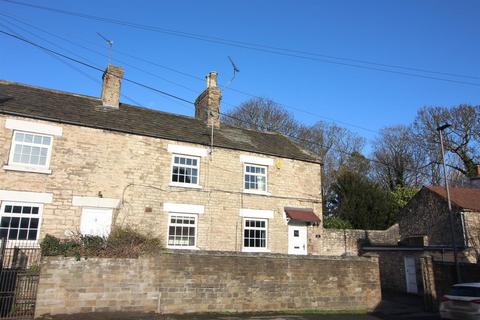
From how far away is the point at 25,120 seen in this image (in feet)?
54.6

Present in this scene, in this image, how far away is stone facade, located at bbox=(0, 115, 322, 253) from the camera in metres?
16.5

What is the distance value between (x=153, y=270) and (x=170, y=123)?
35.9 feet

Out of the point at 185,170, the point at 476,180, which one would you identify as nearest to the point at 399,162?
the point at 476,180

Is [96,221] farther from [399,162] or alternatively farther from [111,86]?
[399,162]

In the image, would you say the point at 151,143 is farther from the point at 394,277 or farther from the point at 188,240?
the point at 394,277

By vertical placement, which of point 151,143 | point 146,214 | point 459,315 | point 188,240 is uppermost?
point 151,143

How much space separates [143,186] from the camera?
715 inches

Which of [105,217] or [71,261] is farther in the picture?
[105,217]

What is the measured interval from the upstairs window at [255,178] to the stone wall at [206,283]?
722 centimetres

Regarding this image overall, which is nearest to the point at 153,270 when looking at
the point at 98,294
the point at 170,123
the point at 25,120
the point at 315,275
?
the point at 98,294

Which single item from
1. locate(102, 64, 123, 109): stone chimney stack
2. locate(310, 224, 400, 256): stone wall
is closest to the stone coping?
locate(310, 224, 400, 256): stone wall

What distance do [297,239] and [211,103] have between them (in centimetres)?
949

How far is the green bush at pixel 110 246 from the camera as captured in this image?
1141 cm

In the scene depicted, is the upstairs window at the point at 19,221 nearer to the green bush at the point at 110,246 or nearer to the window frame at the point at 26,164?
the window frame at the point at 26,164
